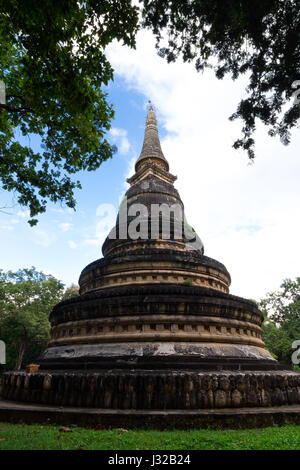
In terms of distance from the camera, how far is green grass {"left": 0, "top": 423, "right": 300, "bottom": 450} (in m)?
3.62

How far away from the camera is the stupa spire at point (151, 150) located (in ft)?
66.4

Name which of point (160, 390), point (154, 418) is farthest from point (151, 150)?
point (154, 418)

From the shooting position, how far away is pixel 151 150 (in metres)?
20.8

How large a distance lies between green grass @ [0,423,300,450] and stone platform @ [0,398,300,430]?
24 centimetres

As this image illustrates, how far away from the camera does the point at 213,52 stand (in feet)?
18.7

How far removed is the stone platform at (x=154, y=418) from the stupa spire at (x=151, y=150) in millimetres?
17492

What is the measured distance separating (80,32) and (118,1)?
97 cm

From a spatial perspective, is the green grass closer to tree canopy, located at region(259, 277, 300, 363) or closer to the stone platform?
the stone platform

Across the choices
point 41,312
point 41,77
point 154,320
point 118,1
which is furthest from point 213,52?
point 41,312

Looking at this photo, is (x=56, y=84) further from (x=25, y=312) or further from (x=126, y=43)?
(x=25, y=312)

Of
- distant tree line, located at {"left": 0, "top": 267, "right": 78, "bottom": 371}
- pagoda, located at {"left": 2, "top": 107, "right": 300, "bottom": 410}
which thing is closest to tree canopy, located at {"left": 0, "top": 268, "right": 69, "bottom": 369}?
distant tree line, located at {"left": 0, "top": 267, "right": 78, "bottom": 371}
